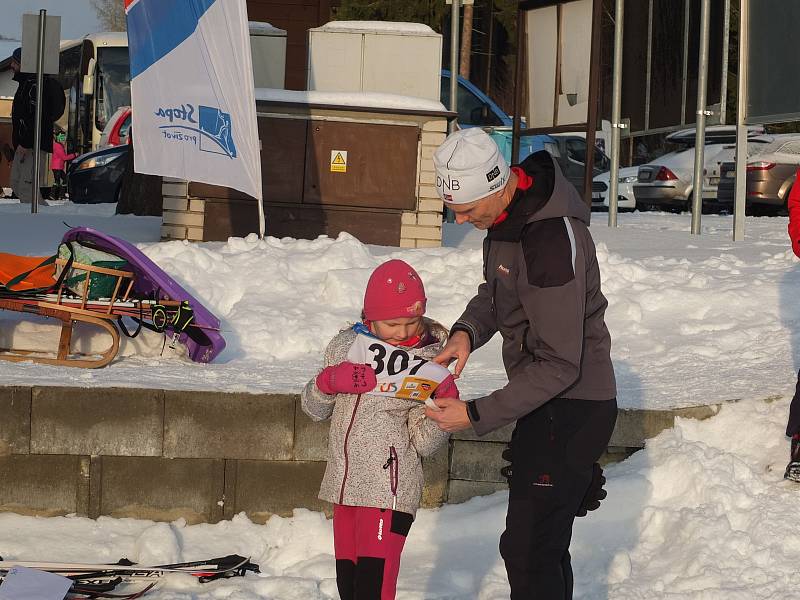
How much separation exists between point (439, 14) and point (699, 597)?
29.6 meters

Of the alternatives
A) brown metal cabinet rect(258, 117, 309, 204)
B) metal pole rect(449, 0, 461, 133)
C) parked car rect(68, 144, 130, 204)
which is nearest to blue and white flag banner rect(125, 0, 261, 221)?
brown metal cabinet rect(258, 117, 309, 204)

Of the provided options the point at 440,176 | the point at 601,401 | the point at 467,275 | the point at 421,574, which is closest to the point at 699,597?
the point at 421,574

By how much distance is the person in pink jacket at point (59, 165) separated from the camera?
2697 cm

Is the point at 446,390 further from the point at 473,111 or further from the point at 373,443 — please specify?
the point at 473,111

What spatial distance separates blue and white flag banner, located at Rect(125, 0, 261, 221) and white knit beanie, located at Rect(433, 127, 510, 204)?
6.03 metres

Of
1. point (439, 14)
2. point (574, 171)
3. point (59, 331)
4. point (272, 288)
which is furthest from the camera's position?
point (439, 14)

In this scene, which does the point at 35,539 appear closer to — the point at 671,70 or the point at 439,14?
the point at 671,70

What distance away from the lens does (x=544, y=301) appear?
366 centimetres

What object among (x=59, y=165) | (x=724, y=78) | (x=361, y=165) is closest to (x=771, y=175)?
(x=724, y=78)

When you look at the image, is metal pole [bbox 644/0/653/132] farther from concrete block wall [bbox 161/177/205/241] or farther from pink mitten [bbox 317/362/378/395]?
pink mitten [bbox 317/362/378/395]

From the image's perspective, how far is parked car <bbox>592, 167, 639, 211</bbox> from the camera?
73.3 feet

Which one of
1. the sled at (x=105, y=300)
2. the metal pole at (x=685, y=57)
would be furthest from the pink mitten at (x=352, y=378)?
the metal pole at (x=685, y=57)

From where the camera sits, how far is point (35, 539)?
578cm

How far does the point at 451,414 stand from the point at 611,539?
2.14m
